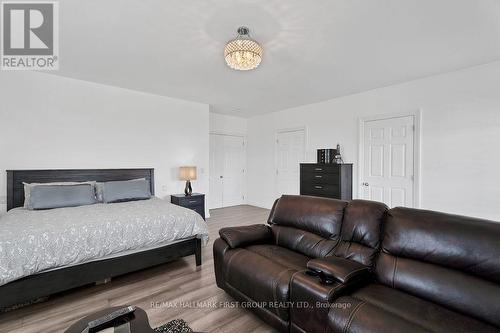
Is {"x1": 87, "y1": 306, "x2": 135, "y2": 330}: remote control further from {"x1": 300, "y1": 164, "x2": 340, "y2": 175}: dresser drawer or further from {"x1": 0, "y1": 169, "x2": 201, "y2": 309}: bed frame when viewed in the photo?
{"x1": 300, "y1": 164, "x2": 340, "y2": 175}: dresser drawer

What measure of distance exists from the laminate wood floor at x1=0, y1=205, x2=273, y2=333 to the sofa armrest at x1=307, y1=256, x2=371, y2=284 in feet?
2.48

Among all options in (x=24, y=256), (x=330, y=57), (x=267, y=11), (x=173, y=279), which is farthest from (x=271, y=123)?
(x=24, y=256)

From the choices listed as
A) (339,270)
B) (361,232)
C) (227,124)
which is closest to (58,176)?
(227,124)

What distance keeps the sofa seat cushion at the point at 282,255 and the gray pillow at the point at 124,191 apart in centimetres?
229

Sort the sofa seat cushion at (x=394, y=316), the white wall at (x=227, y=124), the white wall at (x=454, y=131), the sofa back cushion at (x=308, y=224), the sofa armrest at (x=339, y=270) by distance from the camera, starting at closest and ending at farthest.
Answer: the sofa seat cushion at (x=394, y=316), the sofa armrest at (x=339, y=270), the sofa back cushion at (x=308, y=224), the white wall at (x=454, y=131), the white wall at (x=227, y=124)

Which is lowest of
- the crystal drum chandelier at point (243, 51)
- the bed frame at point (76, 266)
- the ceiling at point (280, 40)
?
the bed frame at point (76, 266)

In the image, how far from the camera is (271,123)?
6.31 meters

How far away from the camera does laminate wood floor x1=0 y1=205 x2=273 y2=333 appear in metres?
1.89

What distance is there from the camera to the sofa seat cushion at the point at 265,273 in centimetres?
162

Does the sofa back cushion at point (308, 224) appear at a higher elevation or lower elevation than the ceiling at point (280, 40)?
lower

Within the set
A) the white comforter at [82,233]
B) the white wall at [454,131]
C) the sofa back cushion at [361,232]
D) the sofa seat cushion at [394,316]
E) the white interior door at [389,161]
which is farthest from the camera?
the white interior door at [389,161]

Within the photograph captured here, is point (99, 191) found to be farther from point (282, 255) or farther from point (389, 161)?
point (389, 161)

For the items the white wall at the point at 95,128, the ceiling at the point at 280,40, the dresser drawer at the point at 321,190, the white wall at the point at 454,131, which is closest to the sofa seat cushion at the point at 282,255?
the ceiling at the point at 280,40

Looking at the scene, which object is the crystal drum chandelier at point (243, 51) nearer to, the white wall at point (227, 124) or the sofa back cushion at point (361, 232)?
the sofa back cushion at point (361, 232)
